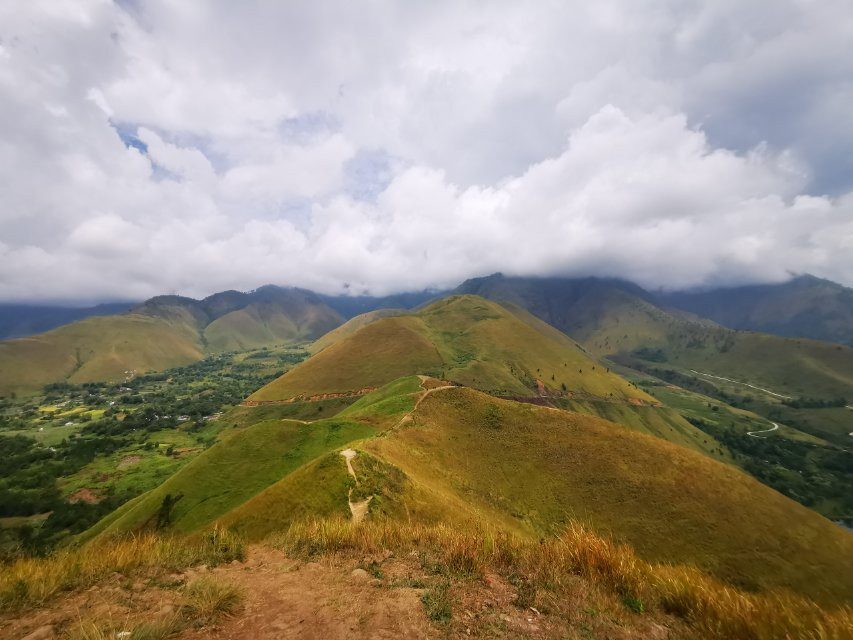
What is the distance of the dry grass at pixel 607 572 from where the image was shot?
7152mm

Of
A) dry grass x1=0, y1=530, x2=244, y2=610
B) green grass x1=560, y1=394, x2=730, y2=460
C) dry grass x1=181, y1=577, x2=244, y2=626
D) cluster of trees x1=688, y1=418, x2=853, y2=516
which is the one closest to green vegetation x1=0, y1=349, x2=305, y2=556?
dry grass x1=0, y1=530, x2=244, y2=610

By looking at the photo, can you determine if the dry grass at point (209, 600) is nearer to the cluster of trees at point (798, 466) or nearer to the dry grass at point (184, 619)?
the dry grass at point (184, 619)

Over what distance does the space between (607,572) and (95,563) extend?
13708mm

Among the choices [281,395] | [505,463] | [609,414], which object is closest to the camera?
[505,463]

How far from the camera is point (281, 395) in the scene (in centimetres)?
14062

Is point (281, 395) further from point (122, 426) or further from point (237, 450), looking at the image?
point (237, 450)

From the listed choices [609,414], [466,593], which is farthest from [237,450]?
[609,414]

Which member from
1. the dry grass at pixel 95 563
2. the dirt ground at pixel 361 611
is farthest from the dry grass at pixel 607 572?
the dry grass at pixel 95 563

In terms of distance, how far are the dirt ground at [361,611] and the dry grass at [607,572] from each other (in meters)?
0.59

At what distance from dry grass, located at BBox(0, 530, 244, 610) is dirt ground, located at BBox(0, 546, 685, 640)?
0.38m

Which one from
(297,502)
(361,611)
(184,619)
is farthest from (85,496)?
(361,611)

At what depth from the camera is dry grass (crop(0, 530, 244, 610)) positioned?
27.6 ft

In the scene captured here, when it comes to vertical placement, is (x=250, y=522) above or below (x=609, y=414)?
above

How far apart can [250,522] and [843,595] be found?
5937cm
